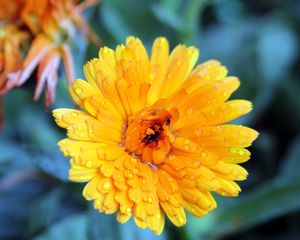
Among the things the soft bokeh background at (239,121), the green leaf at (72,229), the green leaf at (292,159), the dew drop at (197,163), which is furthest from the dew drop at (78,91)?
the green leaf at (292,159)

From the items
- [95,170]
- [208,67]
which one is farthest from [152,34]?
[95,170]

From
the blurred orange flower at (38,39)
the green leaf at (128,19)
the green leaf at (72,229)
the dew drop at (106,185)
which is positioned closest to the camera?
the dew drop at (106,185)

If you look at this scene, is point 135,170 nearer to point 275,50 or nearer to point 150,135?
point 150,135

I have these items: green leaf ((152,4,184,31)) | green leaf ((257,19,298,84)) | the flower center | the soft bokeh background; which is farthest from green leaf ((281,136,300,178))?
the flower center

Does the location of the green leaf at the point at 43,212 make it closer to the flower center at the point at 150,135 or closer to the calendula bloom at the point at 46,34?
the calendula bloom at the point at 46,34

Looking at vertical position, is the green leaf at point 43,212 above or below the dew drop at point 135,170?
below

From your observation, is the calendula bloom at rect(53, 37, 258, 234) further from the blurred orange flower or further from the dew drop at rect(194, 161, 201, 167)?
the blurred orange flower

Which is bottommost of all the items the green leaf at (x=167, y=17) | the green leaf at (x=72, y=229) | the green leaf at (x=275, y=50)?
the green leaf at (x=72, y=229)
